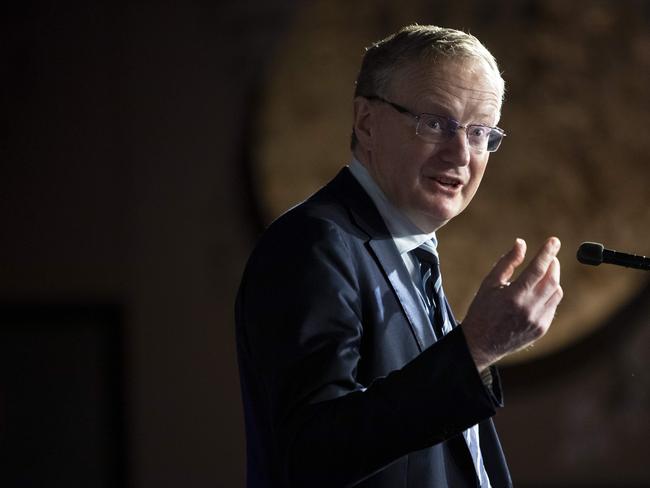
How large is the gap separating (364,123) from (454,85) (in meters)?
0.14

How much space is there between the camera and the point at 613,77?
11.1 ft

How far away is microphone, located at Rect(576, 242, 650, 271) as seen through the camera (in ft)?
3.72

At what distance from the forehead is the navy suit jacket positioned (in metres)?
0.14

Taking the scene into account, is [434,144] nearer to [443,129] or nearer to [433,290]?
[443,129]

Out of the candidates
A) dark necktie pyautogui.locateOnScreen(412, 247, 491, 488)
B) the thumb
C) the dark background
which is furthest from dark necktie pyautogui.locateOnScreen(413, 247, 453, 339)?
the dark background

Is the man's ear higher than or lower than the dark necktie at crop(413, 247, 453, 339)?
higher

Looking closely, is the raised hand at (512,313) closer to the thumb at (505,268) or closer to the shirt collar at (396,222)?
the thumb at (505,268)

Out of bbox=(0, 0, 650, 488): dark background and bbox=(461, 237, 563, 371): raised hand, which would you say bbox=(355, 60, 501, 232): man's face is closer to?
bbox=(461, 237, 563, 371): raised hand

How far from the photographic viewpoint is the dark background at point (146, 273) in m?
3.34

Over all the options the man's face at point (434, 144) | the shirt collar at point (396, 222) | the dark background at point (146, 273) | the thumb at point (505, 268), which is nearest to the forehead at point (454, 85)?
the man's face at point (434, 144)

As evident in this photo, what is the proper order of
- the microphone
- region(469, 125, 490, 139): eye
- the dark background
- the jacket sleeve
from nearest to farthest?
the jacket sleeve < the microphone < region(469, 125, 490, 139): eye < the dark background

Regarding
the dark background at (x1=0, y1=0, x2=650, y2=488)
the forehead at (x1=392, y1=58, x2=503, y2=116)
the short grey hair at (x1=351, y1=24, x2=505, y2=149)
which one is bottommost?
the dark background at (x1=0, y1=0, x2=650, y2=488)

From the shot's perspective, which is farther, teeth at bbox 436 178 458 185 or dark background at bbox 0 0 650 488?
dark background at bbox 0 0 650 488

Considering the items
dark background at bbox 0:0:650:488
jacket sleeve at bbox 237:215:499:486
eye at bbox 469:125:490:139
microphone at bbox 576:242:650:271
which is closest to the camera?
jacket sleeve at bbox 237:215:499:486
